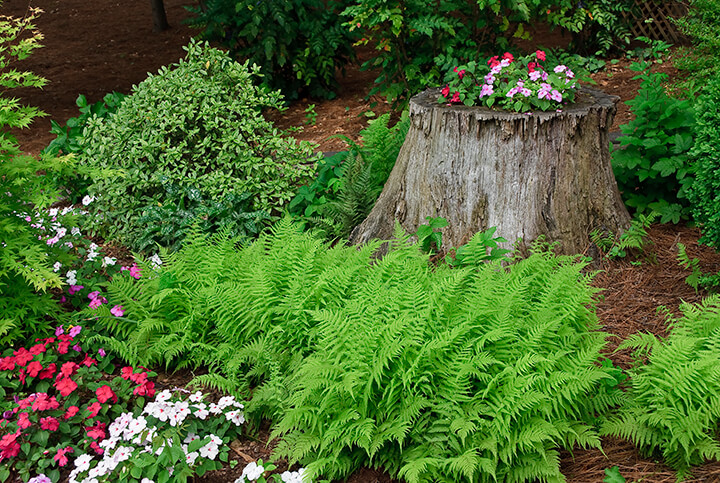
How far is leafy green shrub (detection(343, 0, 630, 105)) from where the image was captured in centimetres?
582

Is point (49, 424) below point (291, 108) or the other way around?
below

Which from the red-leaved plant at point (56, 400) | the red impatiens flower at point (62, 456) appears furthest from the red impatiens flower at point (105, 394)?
the red impatiens flower at point (62, 456)

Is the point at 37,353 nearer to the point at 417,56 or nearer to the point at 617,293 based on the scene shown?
the point at 617,293

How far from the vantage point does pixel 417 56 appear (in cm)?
640

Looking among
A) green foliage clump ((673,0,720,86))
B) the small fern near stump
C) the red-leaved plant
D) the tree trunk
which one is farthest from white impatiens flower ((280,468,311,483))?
the tree trunk

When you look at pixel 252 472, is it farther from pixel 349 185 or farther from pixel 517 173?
pixel 349 185

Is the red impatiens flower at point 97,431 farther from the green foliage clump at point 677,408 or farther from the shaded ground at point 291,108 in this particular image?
the green foliage clump at point 677,408

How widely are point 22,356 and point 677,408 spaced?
9.86 feet

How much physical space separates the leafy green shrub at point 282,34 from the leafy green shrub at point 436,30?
1.36 meters

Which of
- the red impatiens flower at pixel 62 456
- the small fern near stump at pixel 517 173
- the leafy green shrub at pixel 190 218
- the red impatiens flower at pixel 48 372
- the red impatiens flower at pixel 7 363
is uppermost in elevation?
the small fern near stump at pixel 517 173

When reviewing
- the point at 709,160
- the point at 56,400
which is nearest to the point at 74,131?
the point at 56,400

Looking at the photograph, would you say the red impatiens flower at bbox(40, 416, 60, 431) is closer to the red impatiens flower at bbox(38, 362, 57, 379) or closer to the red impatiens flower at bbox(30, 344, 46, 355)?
the red impatiens flower at bbox(38, 362, 57, 379)

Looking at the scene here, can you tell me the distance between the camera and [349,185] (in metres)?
4.72

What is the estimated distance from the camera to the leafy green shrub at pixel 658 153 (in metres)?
4.18
